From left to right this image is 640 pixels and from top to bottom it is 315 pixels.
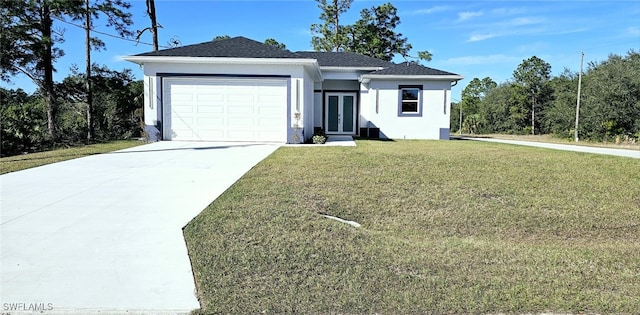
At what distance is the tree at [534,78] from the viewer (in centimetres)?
3759

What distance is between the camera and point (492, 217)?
236 inches

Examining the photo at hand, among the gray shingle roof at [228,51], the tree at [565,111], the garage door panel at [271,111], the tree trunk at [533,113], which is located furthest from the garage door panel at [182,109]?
the tree trunk at [533,113]

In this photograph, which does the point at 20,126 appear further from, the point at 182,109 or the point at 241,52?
the point at 241,52

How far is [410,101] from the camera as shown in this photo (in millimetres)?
20688

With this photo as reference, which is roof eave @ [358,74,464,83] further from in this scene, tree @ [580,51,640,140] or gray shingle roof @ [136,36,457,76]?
tree @ [580,51,640,140]

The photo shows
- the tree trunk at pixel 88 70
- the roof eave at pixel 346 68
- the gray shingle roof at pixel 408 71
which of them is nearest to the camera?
the tree trunk at pixel 88 70

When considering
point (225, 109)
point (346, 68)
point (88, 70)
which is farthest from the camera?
point (346, 68)

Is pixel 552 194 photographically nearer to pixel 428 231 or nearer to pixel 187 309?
pixel 428 231

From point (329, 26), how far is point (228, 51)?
2253cm

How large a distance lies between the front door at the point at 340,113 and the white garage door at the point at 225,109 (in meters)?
6.82

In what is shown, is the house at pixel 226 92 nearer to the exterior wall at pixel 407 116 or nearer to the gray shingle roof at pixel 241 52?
the gray shingle roof at pixel 241 52

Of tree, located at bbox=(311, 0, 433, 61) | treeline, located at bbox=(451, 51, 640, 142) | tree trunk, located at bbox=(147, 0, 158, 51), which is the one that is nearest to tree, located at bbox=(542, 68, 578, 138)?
treeline, located at bbox=(451, 51, 640, 142)

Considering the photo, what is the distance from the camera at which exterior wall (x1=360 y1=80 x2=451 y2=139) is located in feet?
67.0

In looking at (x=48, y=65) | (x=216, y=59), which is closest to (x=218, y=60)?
(x=216, y=59)
